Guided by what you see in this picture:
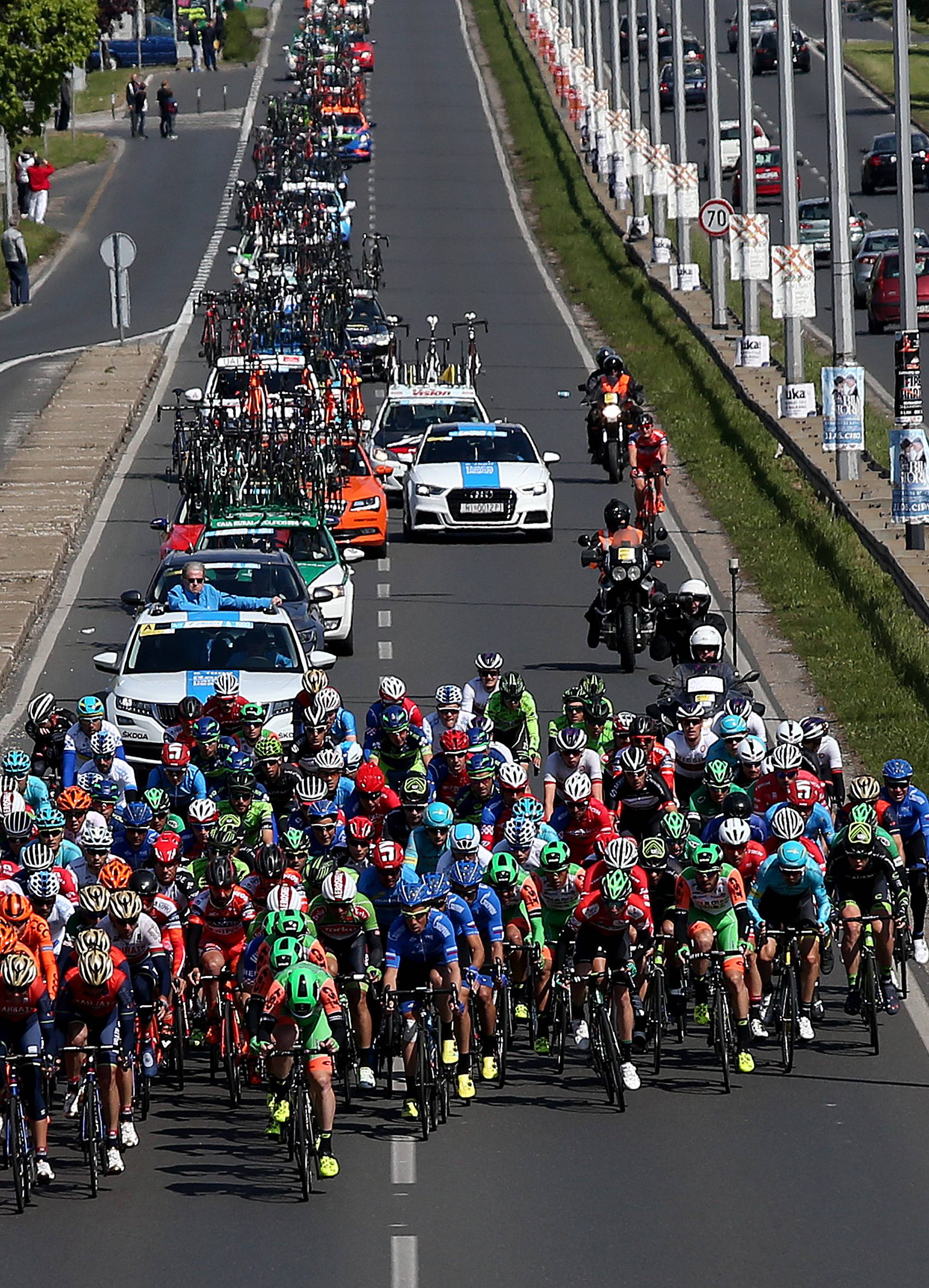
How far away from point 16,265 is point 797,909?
149 feet

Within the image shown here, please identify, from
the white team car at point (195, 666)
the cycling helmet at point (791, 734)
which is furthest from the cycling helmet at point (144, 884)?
the white team car at point (195, 666)

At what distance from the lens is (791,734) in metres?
19.5

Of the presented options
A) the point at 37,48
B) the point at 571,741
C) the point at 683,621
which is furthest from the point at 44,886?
the point at 37,48

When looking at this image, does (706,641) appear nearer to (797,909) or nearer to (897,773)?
(897,773)

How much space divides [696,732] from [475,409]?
70.8ft

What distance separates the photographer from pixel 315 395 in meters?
39.3

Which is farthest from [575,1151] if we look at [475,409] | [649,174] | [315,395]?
[649,174]

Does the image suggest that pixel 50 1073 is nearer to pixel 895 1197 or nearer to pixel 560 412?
pixel 895 1197

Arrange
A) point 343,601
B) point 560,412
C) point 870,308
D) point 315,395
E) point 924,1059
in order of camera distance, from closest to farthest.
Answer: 1. point 924,1059
2. point 343,601
3. point 315,395
4. point 560,412
5. point 870,308

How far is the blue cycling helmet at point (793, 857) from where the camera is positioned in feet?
57.4

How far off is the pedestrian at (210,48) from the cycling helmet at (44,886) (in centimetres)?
8643

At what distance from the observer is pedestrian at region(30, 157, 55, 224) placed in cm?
6912

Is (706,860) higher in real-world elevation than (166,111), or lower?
lower

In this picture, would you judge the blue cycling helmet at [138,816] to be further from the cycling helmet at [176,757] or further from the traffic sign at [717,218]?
the traffic sign at [717,218]
